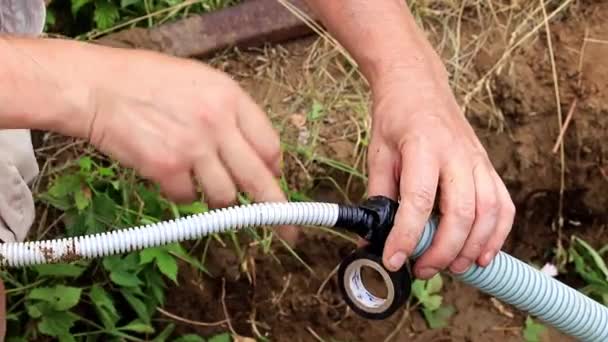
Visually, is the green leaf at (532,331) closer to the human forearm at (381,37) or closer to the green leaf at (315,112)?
the green leaf at (315,112)

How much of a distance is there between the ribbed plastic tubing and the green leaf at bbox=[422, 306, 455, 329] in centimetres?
63

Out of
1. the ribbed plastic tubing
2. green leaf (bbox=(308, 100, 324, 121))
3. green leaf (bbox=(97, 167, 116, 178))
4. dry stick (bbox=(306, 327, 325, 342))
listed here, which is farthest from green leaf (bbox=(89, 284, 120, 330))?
the ribbed plastic tubing

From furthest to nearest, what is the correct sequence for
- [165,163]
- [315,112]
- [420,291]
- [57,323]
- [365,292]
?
1. [315,112]
2. [420,291]
3. [57,323]
4. [365,292]
5. [165,163]

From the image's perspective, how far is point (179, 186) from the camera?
92 centimetres

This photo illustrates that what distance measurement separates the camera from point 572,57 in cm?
205

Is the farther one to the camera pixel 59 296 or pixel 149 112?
pixel 59 296

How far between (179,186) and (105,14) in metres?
1.18

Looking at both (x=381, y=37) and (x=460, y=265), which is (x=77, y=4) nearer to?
(x=381, y=37)

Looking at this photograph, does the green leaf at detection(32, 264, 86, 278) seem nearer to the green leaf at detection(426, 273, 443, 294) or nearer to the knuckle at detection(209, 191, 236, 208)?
the green leaf at detection(426, 273, 443, 294)

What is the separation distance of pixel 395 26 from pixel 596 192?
2.90 ft

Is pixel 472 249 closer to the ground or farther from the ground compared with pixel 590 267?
farther from the ground

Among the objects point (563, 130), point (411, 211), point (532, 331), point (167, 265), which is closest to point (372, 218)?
point (411, 211)

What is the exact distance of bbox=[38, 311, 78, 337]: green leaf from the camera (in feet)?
5.37

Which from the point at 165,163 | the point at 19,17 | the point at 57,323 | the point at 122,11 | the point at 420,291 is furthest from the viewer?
the point at 122,11
